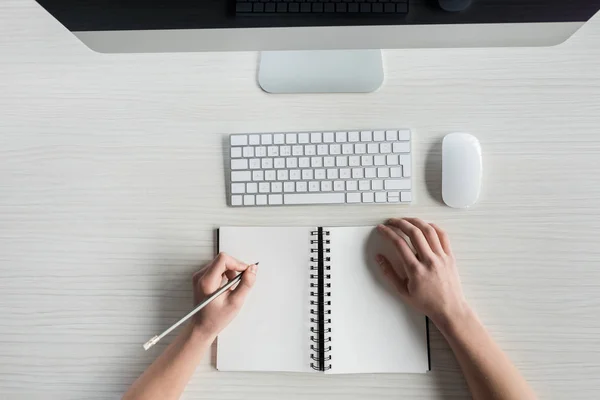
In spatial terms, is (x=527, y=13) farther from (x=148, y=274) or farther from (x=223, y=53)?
(x=148, y=274)

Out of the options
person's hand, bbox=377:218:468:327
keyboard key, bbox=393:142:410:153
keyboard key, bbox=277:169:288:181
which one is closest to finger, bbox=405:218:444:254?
person's hand, bbox=377:218:468:327

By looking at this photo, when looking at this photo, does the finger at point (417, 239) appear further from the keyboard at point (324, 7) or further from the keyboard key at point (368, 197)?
the keyboard at point (324, 7)

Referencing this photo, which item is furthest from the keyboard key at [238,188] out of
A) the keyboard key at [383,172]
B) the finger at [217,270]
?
the keyboard key at [383,172]

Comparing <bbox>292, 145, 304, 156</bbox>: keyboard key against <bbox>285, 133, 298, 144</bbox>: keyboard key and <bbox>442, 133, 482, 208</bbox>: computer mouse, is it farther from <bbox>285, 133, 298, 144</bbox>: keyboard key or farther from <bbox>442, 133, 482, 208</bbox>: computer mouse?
<bbox>442, 133, 482, 208</bbox>: computer mouse

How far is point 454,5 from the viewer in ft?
2.06

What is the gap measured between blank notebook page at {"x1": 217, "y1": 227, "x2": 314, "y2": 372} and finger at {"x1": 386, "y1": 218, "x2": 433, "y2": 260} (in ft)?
0.47

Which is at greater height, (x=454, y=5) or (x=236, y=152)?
(x=454, y=5)

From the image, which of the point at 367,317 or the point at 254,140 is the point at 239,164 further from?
the point at 367,317

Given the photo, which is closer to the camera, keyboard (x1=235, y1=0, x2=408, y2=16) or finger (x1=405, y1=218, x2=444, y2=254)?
keyboard (x1=235, y1=0, x2=408, y2=16)

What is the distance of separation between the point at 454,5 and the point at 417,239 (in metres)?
0.32

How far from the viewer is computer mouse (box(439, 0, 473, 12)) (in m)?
0.63

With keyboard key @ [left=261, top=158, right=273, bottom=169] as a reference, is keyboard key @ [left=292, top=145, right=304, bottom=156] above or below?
above

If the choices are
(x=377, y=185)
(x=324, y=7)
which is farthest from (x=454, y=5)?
(x=377, y=185)

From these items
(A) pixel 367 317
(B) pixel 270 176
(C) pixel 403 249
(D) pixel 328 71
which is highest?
(D) pixel 328 71
